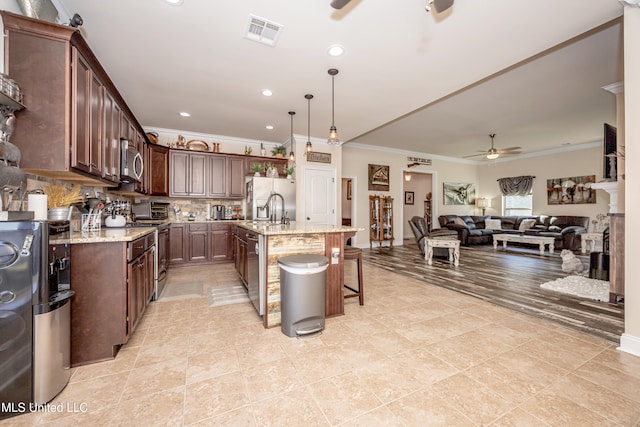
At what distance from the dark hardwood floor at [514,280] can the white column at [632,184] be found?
273 millimetres

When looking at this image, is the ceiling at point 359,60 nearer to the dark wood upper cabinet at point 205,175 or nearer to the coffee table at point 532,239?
the dark wood upper cabinet at point 205,175

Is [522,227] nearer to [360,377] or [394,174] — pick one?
[394,174]

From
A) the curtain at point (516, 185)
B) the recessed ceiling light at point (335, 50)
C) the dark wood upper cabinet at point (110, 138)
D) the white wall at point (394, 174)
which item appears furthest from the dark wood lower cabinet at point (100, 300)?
the curtain at point (516, 185)

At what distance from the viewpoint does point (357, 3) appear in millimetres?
2016

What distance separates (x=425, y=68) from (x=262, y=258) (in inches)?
112

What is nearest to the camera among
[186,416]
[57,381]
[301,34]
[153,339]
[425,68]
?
[186,416]

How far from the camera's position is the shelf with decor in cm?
743

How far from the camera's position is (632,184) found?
1.98 metres

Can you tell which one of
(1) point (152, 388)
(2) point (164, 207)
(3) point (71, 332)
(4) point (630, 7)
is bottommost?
(1) point (152, 388)

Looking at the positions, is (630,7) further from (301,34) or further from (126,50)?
(126,50)

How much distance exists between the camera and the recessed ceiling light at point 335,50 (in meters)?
2.54

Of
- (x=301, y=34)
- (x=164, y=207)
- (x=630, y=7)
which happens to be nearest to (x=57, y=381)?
(x=301, y=34)

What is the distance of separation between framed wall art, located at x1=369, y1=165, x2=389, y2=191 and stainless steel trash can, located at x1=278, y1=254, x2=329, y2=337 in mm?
5669

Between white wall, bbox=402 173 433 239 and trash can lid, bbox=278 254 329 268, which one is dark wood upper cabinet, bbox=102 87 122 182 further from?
white wall, bbox=402 173 433 239
